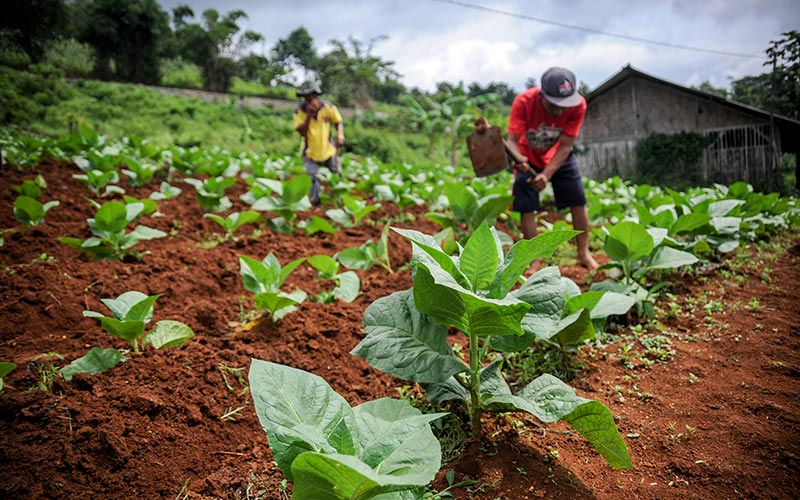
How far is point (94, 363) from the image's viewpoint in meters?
1.90

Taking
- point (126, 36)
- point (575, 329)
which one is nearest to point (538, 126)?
point (575, 329)

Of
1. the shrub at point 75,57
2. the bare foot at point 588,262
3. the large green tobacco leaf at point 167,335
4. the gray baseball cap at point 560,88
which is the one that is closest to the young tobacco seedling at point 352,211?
the gray baseball cap at point 560,88

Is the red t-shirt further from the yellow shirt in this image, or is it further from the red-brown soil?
the yellow shirt

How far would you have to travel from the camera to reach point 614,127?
19.9 metres

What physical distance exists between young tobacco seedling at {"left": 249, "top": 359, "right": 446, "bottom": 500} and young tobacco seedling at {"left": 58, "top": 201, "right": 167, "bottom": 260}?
281cm

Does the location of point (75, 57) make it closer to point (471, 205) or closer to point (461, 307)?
point (471, 205)

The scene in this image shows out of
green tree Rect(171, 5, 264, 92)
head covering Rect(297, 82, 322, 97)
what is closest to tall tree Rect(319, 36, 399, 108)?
green tree Rect(171, 5, 264, 92)

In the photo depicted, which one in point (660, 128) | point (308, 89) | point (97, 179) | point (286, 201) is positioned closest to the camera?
point (286, 201)

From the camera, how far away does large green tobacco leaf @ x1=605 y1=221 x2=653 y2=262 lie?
A: 93.4 inches

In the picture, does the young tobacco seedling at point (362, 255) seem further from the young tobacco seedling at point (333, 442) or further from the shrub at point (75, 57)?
the shrub at point (75, 57)

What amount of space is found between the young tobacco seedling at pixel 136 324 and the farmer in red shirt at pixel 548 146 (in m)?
3.23

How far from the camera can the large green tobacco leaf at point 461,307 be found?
1.15 m

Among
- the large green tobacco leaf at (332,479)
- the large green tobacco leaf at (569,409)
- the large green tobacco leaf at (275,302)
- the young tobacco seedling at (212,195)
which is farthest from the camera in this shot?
the young tobacco seedling at (212,195)

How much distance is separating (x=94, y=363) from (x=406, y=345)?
1.47 m
